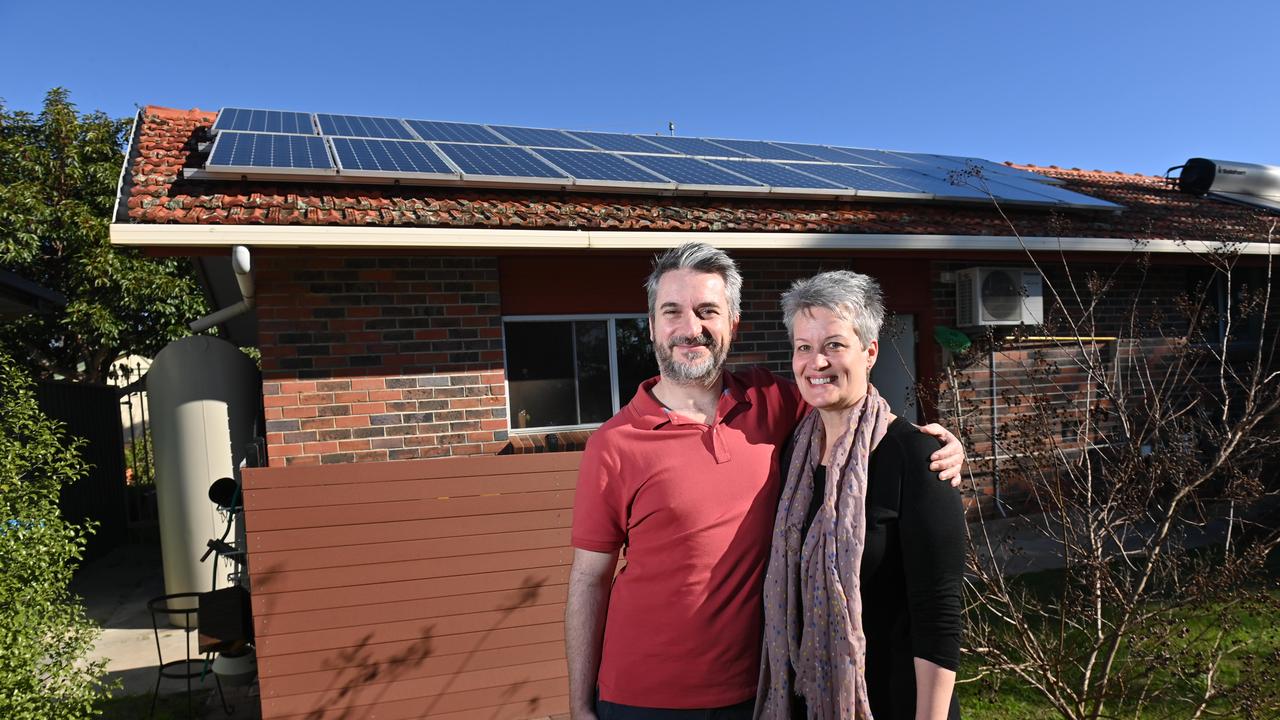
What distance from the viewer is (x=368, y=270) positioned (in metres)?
5.54

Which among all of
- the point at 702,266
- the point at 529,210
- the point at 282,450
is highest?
the point at 529,210

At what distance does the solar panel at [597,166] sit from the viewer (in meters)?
6.37

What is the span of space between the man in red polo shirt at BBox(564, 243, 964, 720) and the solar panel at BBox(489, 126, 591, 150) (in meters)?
5.81

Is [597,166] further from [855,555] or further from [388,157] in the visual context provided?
[855,555]

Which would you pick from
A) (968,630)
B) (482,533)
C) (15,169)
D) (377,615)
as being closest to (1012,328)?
(968,630)

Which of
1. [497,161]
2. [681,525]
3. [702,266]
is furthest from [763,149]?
[681,525]

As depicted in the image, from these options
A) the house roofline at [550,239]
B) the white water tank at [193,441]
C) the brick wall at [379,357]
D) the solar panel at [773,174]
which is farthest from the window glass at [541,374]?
the white water tank at [193,441]

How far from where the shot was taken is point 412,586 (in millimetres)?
4500

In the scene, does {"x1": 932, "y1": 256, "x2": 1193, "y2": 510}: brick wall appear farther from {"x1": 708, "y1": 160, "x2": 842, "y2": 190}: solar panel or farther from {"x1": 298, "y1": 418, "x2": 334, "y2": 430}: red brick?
{"x1": 298, "y1": 418, "x2": 334, "y2": 430}: red brick

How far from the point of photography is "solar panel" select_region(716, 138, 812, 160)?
8467mm

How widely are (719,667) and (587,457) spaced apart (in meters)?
0.66

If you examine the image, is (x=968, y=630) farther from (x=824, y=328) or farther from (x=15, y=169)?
(x=15, y=169)

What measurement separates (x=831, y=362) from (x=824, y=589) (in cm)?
55

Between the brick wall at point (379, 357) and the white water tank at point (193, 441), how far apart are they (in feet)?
6.66
